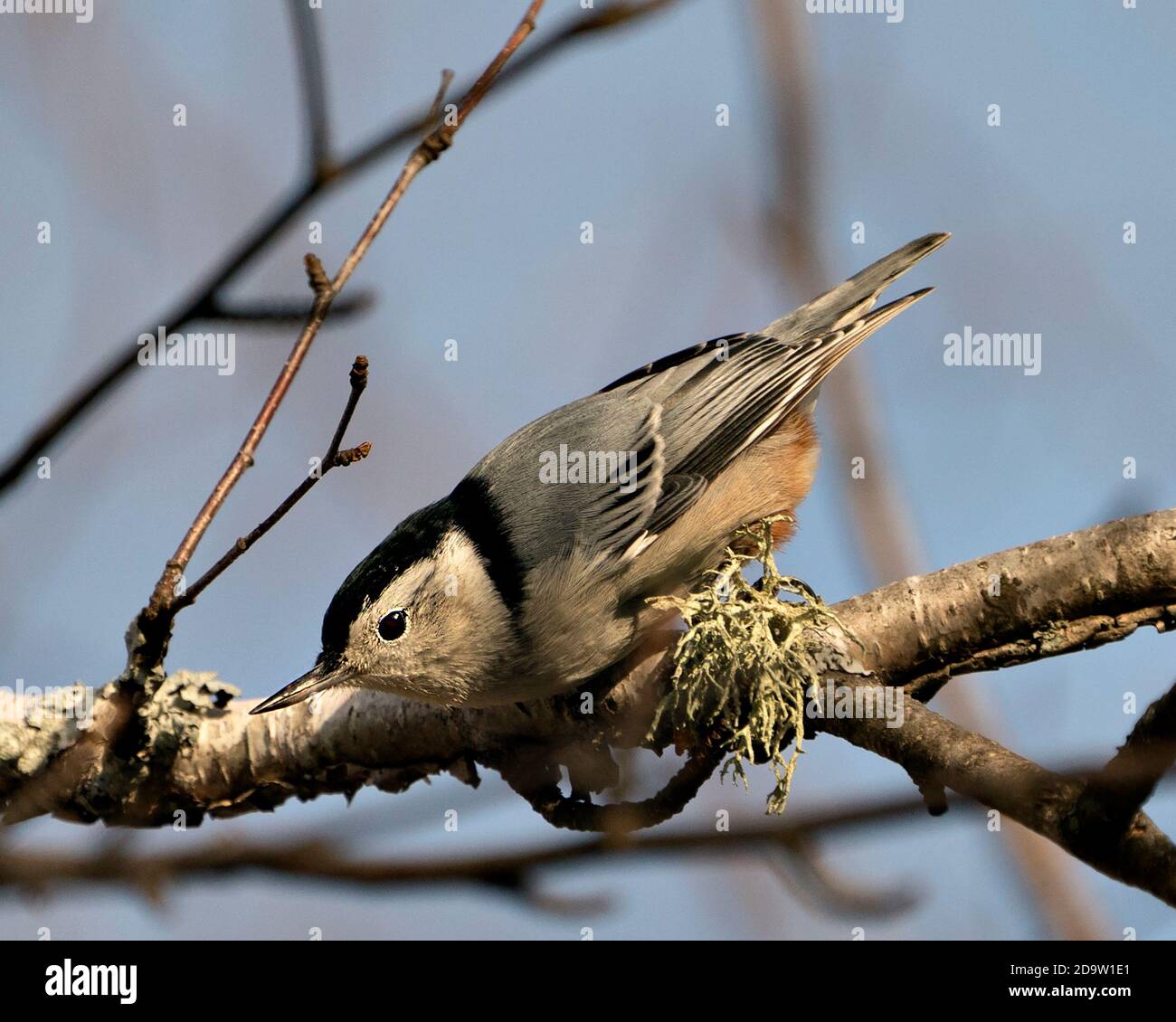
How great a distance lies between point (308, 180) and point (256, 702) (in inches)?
81.1

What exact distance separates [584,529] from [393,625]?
1.79 feet

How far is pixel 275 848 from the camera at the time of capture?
3.29 ft

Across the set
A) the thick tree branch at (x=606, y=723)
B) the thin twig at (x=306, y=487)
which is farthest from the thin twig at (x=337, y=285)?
the thick tree branch at (x=606, y=723)

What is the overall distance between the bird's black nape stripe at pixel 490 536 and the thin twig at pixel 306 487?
1.28 m

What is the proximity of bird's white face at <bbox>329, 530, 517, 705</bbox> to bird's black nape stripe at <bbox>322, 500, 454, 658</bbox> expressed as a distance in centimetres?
2

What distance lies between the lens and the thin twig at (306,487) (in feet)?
5.49

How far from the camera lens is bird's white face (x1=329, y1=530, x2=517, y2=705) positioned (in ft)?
9.64

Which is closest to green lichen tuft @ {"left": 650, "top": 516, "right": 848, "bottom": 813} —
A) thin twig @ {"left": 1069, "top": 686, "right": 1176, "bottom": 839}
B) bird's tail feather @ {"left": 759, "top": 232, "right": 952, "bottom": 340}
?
thin twig @ {"left": 1069, "top": 686, "right": 1176, "bottom": 839}

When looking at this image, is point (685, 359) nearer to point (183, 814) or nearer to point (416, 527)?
point (416, 527)

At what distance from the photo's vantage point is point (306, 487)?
167cm
